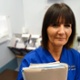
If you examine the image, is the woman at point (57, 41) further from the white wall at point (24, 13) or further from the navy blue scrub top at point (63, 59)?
the white wall at point (24, 13)

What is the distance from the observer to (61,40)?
2.89 ft

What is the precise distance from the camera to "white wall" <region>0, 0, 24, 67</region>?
1.55 metres

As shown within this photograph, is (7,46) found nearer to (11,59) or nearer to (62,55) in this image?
(11,59)

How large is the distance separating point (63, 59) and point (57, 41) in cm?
18

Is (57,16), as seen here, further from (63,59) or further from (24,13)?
(24,13)

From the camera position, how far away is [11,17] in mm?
1658

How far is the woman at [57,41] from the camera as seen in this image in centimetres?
88

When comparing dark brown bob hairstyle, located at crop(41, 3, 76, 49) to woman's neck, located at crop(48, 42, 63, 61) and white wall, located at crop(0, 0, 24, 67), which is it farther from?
white wall, located at crop(0, 0, 24, 67)

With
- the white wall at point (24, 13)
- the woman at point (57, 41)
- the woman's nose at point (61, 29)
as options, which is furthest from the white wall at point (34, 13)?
the woman's nose at point (61, 29)

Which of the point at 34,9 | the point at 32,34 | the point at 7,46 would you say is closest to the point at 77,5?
the point at 34,9

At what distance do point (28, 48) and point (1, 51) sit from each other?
0.26 meters

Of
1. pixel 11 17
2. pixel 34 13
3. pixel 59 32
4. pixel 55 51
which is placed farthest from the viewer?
pixel 34 13

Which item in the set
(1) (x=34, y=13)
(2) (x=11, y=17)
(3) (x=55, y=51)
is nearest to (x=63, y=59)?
(3) (x=55, y=51)

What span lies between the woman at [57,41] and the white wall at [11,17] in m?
0.65
